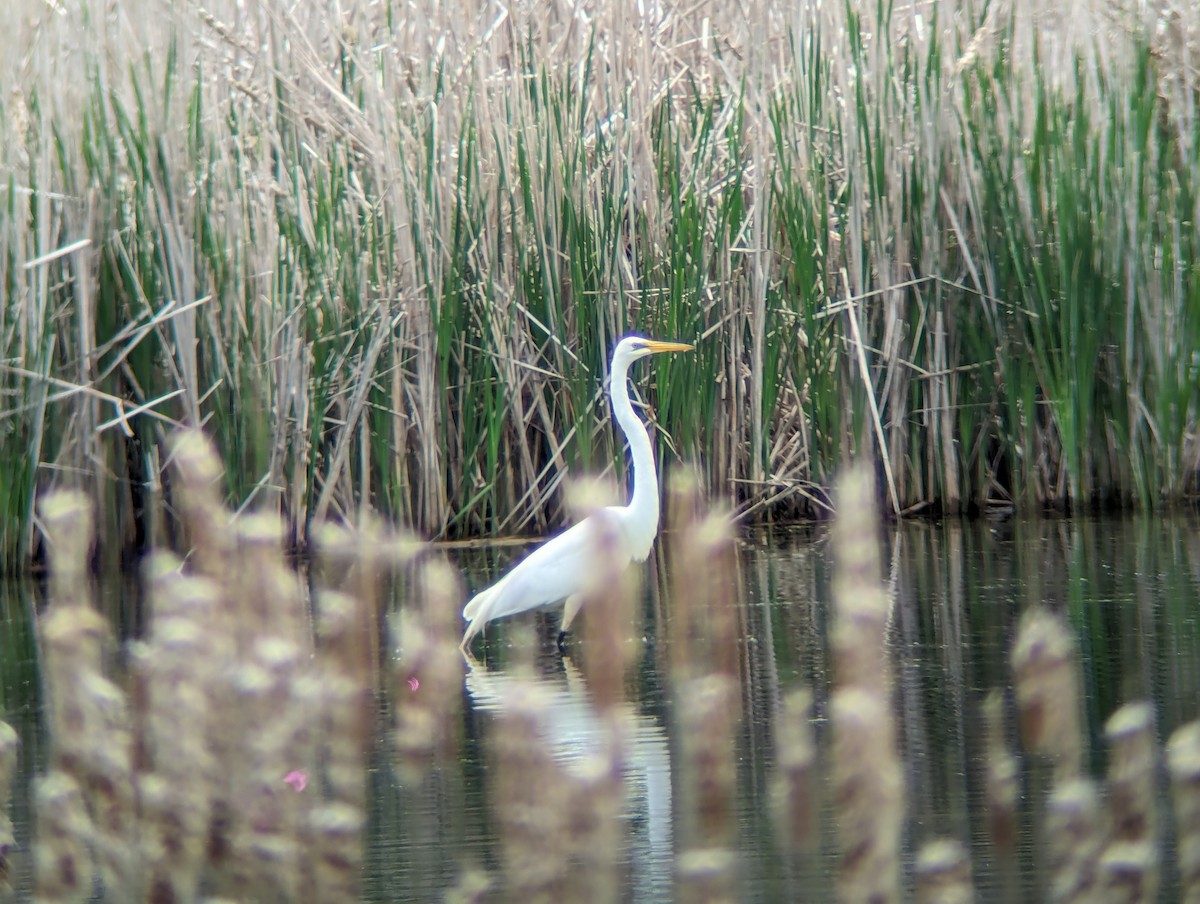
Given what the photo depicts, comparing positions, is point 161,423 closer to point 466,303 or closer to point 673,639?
point 466,303

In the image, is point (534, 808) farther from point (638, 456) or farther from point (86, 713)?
point (638, 456)

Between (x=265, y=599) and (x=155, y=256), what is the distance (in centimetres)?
469

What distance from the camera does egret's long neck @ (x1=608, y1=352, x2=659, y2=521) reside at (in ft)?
17.9

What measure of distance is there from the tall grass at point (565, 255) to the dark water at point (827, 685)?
0.48 m

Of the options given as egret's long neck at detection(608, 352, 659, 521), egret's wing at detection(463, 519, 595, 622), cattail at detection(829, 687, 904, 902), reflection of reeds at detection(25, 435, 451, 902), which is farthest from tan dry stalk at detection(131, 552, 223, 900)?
egret's long neck at detection(608, 352, 659, 521)

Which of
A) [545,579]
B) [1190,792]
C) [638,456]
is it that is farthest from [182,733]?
[638,456]

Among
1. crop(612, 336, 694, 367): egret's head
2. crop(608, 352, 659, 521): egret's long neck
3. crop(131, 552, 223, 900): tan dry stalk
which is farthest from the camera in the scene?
crop(612, 336, 694, 367): egret's head

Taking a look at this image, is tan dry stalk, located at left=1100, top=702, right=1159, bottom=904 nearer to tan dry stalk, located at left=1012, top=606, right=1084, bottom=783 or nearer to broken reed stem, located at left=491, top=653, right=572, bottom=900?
tan dry stalk, located at left=1012, top=606, right=1084, bottom=783

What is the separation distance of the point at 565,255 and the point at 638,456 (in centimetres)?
142

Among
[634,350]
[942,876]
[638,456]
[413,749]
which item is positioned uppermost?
[634,350]

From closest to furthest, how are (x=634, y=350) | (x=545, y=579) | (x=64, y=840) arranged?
(x=64, y=840), (x=545, y=579), (x=634, y=350)

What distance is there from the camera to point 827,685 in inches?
161

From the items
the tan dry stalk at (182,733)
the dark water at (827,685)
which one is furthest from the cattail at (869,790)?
the tan dry stalk at (182,733)

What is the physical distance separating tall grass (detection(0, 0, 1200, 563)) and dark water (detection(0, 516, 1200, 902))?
19.0 inches
